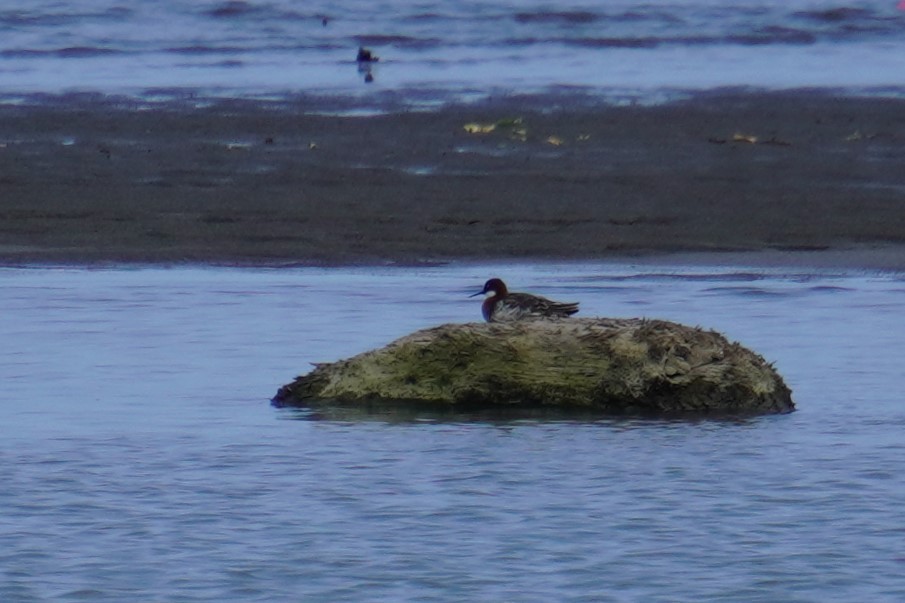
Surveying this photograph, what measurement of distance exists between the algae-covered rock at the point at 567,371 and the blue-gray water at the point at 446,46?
17245 mm

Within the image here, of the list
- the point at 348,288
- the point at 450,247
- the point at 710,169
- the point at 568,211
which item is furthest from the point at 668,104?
the point at 348,288

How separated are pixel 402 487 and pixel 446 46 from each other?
30729 mm

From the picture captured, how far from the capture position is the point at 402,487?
769cm

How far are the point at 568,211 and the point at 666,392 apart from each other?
28.0 ft

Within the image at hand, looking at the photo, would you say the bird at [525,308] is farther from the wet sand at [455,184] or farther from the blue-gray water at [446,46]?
the blue-gray water at [446,46]

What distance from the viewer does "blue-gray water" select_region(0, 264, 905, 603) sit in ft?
21.4

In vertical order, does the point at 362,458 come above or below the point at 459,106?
below

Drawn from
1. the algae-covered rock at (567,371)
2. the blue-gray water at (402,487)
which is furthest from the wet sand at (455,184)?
the algae-covered rock at (567,371)

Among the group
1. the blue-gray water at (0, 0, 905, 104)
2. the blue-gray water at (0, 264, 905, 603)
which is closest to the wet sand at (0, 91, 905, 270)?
the blue-gray water at (0, 0, 905, 104)

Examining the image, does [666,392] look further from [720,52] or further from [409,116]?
[720,52]

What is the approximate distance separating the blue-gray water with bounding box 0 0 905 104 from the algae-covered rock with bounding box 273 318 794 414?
17.2m

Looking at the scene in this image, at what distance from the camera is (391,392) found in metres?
9.02

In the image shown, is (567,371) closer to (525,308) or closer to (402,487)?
(402,487)

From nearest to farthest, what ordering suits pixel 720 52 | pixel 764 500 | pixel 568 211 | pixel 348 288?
pixel 764 500, pixel 348 288, pixel 568 211, pixel 720 52
